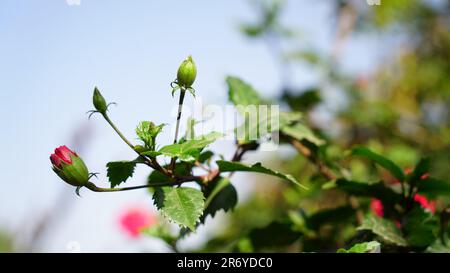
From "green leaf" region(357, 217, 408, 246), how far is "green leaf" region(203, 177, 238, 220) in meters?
0.20

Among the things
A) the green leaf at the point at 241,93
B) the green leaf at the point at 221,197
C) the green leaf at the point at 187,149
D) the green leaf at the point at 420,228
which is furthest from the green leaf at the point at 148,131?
the green leaf at the point at 420,228

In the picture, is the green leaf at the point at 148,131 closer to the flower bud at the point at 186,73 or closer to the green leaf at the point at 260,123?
the flower bud at the point at 186,73

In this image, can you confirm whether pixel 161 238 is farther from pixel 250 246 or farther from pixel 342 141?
pixel 342 141

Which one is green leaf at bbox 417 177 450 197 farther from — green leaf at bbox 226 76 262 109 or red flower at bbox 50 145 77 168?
red flower at bbox 50 145 77 168

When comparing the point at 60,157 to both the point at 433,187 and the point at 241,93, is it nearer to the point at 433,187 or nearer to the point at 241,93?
the point at 241,93

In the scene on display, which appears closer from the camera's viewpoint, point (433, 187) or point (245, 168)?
point (245, 168)

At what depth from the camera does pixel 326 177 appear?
3.34ft

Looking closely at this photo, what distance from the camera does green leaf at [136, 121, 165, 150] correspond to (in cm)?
63

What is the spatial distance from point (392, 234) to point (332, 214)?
18 cm

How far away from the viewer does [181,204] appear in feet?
2.13

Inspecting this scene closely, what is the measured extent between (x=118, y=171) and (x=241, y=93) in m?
0.35

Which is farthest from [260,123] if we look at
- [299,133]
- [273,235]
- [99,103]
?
[99,103]
